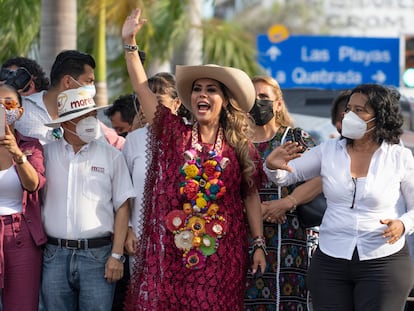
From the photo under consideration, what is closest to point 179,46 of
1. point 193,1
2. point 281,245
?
point 193,1

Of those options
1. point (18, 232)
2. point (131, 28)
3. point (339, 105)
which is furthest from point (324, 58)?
point (18, 232)

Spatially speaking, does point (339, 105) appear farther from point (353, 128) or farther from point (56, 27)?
point (56, 27)

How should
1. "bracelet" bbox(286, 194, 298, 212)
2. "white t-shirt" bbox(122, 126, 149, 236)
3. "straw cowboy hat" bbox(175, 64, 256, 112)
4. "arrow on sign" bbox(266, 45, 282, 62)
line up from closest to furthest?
"straw cowboy hat" bbox(175, 64, 256, 112)
"white t-shirt" bbox(122, 126, 149, 236)
"bracelet" bbox(286, 194, 298, 212)
"arrow on sign" bbox(266, 45, 282, 62)

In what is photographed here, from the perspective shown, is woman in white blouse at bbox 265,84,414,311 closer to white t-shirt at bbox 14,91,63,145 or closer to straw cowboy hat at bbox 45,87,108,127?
straw cowboy hat at bbox 45,87,108,127

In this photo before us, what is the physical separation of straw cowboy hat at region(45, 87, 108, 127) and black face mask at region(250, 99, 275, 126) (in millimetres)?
1157

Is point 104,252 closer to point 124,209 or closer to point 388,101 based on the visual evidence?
point 124,209

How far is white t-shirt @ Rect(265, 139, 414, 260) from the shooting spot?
20.8 ft

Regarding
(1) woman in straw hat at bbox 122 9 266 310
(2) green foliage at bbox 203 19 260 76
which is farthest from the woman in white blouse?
(2) green foliage at bbox 203 19 260 76

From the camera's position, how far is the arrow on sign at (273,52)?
2794 centimetres

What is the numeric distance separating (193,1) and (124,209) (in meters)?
12.1

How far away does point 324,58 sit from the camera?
1108 inches

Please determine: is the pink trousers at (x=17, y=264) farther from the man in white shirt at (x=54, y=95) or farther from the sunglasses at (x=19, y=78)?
the sunglasses at (x=19, y=78)

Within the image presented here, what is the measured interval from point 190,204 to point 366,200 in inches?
42.3

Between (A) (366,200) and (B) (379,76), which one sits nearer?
(A) (366,200)
